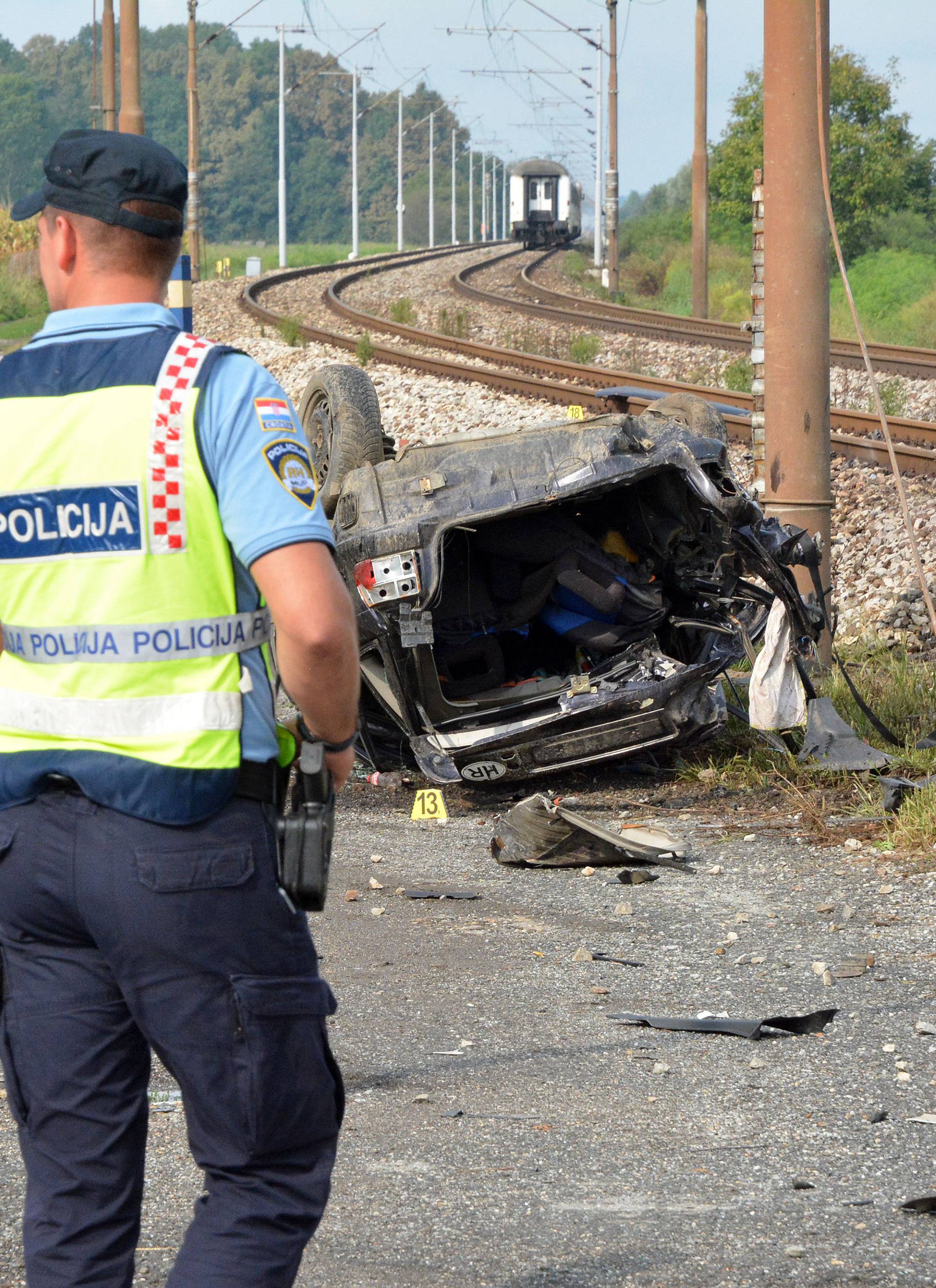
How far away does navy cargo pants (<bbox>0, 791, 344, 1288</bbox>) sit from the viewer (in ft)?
7.06

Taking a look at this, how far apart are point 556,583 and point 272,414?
465cm

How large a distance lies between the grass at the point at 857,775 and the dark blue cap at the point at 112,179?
433 cm

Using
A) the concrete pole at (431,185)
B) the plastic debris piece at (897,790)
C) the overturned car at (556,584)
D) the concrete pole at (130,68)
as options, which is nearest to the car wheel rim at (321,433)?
the overturned car at (556,584)

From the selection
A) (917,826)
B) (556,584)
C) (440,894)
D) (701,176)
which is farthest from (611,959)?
(701,176)

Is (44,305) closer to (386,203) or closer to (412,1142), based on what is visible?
(412,1142)

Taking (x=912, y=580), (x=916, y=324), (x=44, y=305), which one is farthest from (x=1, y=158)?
(x=912, y=580)

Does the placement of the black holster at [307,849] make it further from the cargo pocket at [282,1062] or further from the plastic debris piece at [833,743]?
the plastic debris piece at [833,743]

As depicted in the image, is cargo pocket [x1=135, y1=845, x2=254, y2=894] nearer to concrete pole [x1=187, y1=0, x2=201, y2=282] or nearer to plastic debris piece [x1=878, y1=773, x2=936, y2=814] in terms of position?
plastic debris piece [x1=878, y1=773, x2=936, y2=814]

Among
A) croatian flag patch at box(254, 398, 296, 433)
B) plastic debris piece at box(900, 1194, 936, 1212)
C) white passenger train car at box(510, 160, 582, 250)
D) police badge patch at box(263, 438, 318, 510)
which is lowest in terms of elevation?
plastic debris piece at box(900, 1194, 936, 1212)

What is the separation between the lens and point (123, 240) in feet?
7.49

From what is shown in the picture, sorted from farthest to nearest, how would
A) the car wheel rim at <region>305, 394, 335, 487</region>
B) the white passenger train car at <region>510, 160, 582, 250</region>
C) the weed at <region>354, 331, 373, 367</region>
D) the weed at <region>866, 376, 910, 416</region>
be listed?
1. the white passenger train car at <region>510, 160, 582, 250</region>
2. the weed at <region>354, 331, 373, 367</region>
3. the weed at <region>866, 376, 910, 416</region>
4. the car wheel rim at <region>305, 394, 335, 487</region>

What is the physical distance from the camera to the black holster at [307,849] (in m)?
2.21

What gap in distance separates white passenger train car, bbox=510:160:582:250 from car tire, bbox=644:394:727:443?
47034 mm

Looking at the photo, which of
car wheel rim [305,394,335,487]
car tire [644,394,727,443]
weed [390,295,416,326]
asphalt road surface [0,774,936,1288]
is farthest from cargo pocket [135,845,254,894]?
weed [390,295,416,326]
